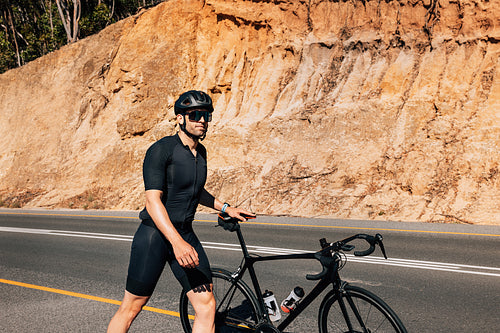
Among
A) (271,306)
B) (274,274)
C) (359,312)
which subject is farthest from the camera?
(274,274)

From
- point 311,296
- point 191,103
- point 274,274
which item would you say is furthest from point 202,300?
point 274,274

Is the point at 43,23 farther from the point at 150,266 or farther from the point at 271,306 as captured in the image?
the point at 271,306

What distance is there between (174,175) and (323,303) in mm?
1466

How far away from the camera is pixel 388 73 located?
20.2 m

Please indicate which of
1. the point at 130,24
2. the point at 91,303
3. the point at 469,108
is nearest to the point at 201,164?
the point at 91,303

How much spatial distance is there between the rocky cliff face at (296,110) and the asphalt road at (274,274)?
14.2 feet

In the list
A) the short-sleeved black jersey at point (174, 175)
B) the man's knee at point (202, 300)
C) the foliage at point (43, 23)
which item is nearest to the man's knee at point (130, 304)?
the man's knee at point (202, 300)

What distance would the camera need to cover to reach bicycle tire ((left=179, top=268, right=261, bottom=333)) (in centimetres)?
366

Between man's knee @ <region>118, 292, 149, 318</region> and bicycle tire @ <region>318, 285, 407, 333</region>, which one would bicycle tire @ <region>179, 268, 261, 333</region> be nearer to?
bicycle tire @ <region>318, 285, 407, 333</region>

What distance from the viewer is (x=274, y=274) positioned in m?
7.00

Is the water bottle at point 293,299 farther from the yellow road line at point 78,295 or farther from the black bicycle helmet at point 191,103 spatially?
the yellow road line at point 78,295

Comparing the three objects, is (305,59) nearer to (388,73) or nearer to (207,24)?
(388,73)

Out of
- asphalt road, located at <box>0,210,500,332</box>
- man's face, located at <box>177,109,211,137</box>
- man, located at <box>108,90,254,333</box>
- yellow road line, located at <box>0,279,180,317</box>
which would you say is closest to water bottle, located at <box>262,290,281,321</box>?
man, located at <box>108,90,254,333</box>

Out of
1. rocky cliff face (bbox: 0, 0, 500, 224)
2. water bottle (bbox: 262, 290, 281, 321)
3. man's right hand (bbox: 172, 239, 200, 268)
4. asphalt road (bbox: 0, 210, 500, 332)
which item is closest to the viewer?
man's right hand (bbox: 172, 239, 200, 268)
